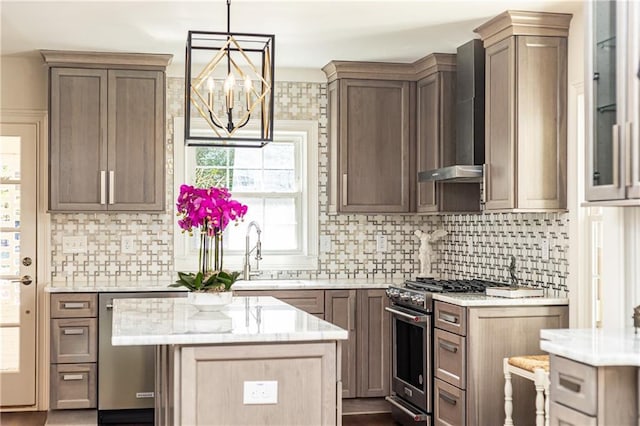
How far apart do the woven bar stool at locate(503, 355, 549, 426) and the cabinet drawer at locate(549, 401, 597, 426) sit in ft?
2.06

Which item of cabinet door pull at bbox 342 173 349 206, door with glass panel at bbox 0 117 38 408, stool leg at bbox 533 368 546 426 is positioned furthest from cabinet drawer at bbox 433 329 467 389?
door with glass panel at bbox 0 117 38 408

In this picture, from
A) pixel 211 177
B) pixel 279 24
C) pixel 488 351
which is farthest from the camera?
pixel 211 177

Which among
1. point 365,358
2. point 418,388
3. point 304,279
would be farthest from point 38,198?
point 418,388

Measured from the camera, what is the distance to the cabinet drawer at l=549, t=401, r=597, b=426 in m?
3.18

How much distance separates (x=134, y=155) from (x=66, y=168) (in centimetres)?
48

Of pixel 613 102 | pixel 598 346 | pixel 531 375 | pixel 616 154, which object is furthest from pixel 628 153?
pixel 531 375

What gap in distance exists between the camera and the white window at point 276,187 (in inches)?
260

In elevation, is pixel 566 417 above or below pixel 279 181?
below

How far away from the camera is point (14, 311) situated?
20.6ft

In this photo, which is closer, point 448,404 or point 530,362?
point 530,362

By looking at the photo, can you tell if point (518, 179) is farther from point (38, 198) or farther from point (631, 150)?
point (38, 198)

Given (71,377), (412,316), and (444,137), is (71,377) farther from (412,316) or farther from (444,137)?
(444,137)

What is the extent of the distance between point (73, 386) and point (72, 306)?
0.55m

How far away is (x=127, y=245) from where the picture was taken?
21.0 ft
